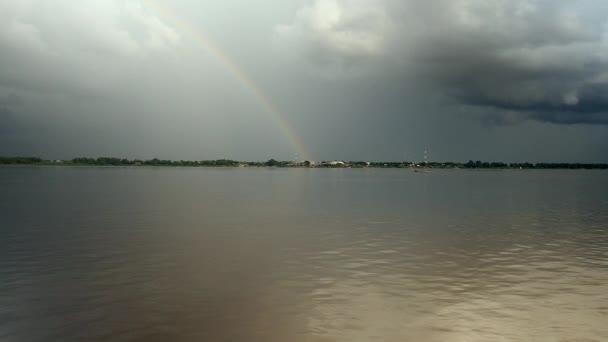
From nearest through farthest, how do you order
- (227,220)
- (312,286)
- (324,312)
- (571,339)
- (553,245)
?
(571,339) → (324,312) → (312,286) → (553,245) → (227,220)

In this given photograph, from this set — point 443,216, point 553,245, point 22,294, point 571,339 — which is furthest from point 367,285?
point 443,216

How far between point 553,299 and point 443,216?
38731mm

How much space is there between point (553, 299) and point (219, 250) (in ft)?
77.0

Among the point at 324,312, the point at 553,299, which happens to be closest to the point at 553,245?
the point at 553,299

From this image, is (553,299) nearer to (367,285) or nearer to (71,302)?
(367,285)

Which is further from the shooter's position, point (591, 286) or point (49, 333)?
point (591, 286)

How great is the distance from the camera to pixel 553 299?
23.2 metres

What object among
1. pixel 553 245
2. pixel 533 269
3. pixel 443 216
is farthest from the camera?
pixel 443 216

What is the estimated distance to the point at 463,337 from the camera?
18000 mm

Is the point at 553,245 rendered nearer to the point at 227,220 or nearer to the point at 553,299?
the point at 553,299

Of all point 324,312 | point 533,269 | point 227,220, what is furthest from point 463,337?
point 227,220

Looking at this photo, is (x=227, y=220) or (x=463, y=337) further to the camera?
(x=227, y=220)

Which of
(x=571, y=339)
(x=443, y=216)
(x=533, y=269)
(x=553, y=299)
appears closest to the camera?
(x=571, y=339)

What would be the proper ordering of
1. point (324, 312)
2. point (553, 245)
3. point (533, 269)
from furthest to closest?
1. point (553, 245)
2. point (533, 269)
3. point (324, 312)
